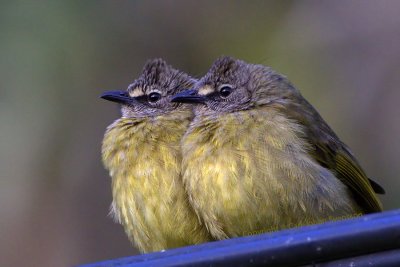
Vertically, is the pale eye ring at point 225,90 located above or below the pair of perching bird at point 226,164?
above

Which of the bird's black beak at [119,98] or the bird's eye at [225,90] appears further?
the bird's black beak at [119,98]

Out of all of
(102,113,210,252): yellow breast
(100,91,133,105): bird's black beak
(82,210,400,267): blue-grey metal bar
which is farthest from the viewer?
(100,91,133,105): bird's black beak

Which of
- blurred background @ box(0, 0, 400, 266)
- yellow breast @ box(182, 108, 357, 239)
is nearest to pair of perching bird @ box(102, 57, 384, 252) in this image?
yellow breast @ box(182, 108, 357, 239)

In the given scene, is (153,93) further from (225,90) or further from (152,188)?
(152,188)

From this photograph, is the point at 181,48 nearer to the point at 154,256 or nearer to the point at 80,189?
the point at 80,189

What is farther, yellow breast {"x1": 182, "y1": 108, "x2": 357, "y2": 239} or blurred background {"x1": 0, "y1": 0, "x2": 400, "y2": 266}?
blurred background {"x1": 0, "y1": 0, "x2": 400, "y2": 266}

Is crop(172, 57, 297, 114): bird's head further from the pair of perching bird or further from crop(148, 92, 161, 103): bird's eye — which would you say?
crop(148, 92, 161, 103): bird's eye

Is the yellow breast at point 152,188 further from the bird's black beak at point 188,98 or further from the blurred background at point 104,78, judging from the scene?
the blurred background at point 104,78

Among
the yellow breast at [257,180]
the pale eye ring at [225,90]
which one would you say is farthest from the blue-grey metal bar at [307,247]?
the pale eye ring at [225,90]
